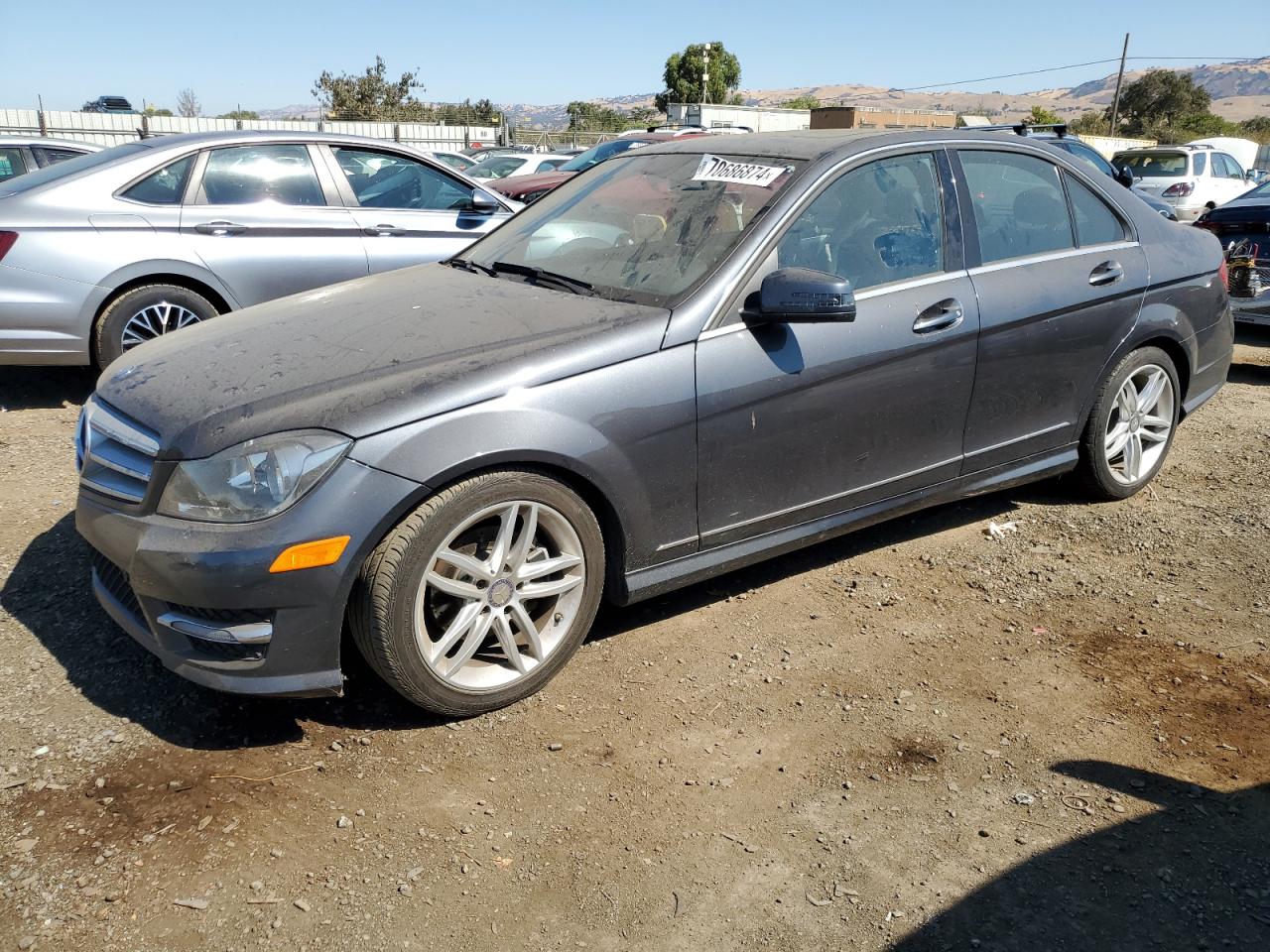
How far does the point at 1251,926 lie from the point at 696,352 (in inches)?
83.7

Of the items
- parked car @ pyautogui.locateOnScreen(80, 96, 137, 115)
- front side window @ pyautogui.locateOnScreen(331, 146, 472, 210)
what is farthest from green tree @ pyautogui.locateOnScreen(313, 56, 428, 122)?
front side window @ pyautogui.locateOnScreen(331, 146, 472, 210)

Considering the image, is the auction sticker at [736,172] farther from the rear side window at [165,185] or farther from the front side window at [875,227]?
the rear side window at [165,185]

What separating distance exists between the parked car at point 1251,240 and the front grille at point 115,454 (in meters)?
7.79

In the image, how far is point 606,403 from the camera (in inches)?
122

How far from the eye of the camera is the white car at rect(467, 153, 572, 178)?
16875 mm

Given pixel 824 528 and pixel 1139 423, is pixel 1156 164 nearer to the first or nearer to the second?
pixel 1139 423

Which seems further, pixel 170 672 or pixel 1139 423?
pixel 1139 423

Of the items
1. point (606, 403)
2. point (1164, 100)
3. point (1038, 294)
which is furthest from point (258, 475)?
point (1164, 100)

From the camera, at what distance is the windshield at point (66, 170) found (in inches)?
238

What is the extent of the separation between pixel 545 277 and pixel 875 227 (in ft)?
4.15

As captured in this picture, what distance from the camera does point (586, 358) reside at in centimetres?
312

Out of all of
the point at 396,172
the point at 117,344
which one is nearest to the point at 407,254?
the point at 396,172

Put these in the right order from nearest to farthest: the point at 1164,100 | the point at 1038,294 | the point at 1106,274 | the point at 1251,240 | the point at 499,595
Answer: the point at 499,595 < the point at 1038,294 < the point at 1106,274 < the point at 1251,240 < the point at 1164,100

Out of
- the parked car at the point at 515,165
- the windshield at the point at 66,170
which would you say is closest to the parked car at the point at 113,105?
the parked car at the point at 515,165
